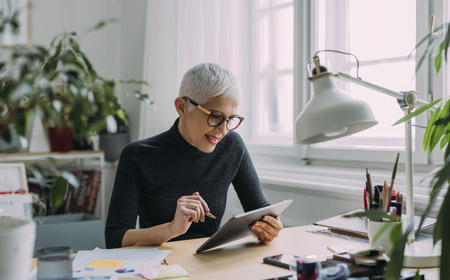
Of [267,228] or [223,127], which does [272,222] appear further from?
[223,127]

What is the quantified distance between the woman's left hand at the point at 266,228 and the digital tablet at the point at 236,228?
2cm

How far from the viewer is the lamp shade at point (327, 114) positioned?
1.06m

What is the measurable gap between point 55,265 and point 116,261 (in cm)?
29

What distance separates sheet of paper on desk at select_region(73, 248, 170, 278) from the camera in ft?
→ 3.84

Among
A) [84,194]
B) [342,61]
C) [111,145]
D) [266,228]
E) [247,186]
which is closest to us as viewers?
[266,228]

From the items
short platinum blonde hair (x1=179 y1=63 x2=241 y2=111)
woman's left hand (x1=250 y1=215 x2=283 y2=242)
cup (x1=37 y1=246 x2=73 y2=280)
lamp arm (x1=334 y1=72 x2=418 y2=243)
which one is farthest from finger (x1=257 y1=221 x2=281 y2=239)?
cup (x1=37 y1=246 x2=73 y2=280)

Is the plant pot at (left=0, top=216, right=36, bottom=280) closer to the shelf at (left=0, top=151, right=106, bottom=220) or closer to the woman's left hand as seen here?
the woman's left hand

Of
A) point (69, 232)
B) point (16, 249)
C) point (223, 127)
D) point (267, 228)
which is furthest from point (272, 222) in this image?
point (69, 232)

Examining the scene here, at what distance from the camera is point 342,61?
2.28 meters

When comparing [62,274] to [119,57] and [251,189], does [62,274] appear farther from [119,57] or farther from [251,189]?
[119,57]

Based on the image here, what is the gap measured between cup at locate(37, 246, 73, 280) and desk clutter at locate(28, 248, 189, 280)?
0.14 m

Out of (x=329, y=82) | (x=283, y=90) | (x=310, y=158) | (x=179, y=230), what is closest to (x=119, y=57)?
(x=283, y=90)

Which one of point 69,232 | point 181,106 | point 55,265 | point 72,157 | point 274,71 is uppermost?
point 274,71

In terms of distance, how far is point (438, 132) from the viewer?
99 centimetres
